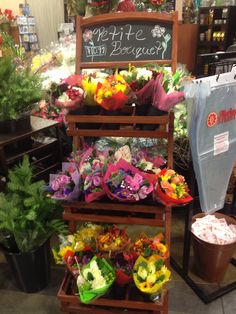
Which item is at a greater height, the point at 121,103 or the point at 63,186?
the point at 121,103

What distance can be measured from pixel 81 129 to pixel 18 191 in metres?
0.59

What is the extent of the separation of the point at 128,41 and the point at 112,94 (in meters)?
0.51

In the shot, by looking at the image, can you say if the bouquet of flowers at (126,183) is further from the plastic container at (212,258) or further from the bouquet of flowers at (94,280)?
the plastic container at (212,258)

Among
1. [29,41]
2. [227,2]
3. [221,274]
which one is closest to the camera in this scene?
[221,274]

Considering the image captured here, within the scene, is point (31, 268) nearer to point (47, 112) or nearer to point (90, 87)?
point (90, 87)

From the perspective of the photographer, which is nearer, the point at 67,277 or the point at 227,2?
the point at 67,277

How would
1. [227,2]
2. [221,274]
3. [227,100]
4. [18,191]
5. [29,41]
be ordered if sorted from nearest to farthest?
1. [227,100]
2. [18,191]
3. [221,274]
4. [227,2]
5. [29,41]

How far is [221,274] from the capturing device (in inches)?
74.5

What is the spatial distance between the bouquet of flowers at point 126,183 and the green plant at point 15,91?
3.03 feet

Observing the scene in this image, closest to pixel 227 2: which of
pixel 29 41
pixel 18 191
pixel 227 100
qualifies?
pixel 29 41

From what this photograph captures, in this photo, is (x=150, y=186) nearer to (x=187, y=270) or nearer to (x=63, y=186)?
(x=63, y=186)

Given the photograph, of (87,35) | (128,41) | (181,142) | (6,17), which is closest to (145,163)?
(128,41)

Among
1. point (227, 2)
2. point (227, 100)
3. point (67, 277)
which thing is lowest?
point (67, 277)

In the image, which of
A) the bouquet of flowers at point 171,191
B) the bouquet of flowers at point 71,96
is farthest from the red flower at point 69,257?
the bouquet of flowers at point 71,96
